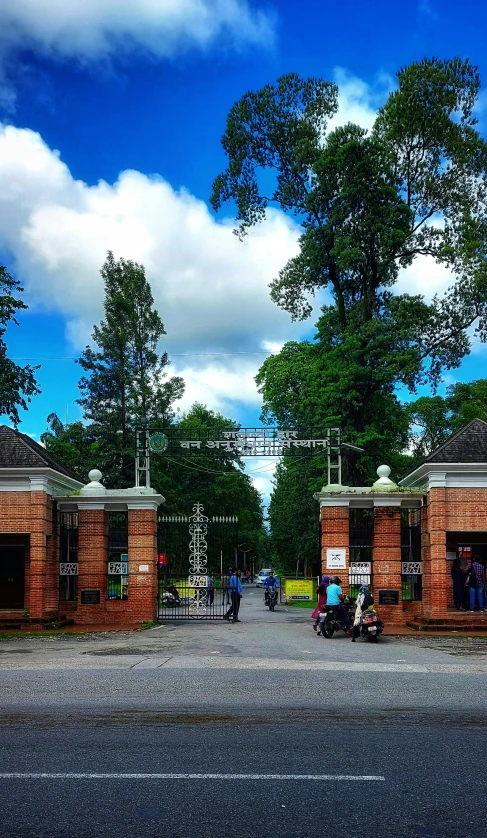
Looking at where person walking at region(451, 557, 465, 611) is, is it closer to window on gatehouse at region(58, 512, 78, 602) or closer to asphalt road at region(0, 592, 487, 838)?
asphalt road at region(0, 592, 487, 838)

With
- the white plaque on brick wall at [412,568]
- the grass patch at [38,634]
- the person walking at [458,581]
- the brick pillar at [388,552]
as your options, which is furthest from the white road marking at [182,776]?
the white plaque on brick wall at [412,568]

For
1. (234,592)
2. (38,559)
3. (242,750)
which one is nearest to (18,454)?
(38,559)

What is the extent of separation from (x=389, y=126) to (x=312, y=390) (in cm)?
1154

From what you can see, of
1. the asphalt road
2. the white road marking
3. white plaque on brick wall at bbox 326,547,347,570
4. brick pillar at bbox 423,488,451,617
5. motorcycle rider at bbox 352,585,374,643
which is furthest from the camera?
white plaque on brick wall at bbox 326,547,347,570

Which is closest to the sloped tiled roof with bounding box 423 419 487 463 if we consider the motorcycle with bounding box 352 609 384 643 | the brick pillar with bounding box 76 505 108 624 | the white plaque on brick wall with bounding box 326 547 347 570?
the white plaque on brick wall with bounding box 326 547 347 570

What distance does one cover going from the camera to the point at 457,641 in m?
19.9

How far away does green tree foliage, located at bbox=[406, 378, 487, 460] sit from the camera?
57.4 m

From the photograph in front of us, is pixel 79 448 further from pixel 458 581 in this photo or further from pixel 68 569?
pixel 458 581

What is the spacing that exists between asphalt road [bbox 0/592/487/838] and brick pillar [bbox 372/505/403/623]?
9926mm

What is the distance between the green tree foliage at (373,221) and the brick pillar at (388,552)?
29.5 feet

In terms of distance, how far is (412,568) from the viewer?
24875 mm

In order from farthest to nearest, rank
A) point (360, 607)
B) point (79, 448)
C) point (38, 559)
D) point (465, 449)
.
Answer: point (79, 448), point (465, 449), point (38, 559), point (360, 607)

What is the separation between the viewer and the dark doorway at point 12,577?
85.4 ft

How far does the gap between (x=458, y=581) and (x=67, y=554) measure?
11843 mm
